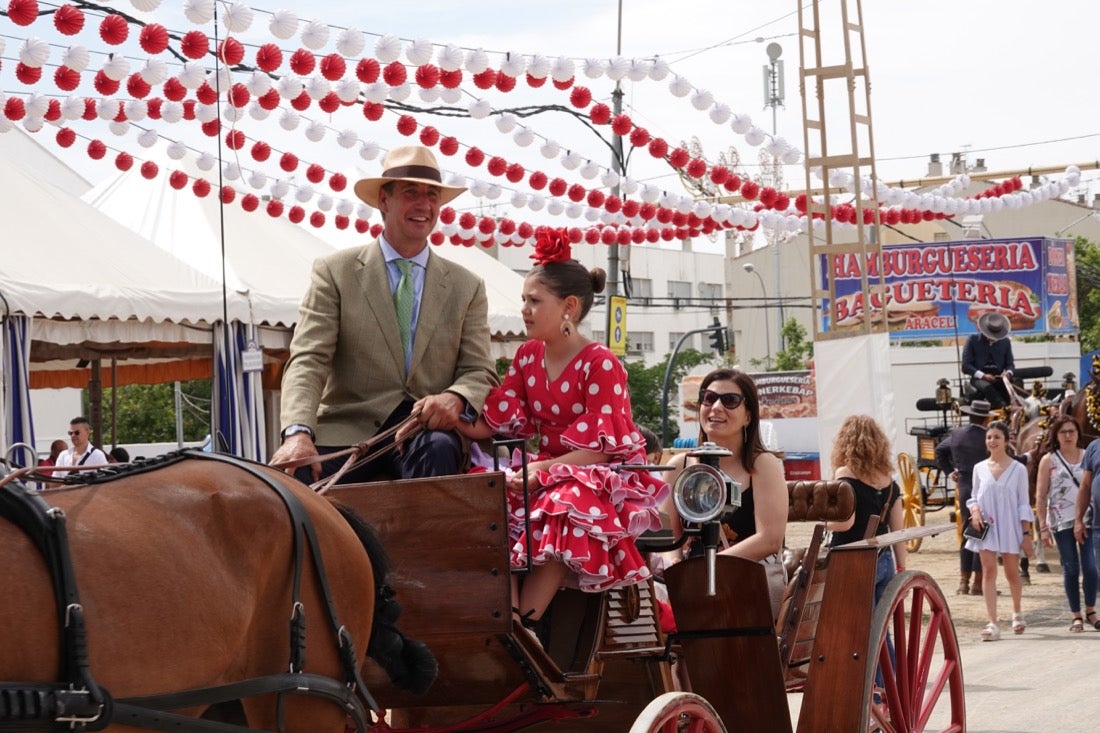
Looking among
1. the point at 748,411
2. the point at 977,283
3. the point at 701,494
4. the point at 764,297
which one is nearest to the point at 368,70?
the point at 748,411

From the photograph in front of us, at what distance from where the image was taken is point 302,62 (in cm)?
1141

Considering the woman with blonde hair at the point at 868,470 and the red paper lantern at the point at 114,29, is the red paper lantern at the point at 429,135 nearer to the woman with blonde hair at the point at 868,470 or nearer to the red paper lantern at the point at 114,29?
the red paper lantern at the point at 114,29

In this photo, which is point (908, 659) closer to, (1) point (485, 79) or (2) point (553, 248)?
(2) point (553, 248)

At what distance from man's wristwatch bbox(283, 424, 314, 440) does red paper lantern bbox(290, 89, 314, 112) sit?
783 cm

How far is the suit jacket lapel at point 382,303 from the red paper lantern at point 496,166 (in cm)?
984

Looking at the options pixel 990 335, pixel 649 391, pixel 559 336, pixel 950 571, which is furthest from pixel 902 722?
pixel 649 391

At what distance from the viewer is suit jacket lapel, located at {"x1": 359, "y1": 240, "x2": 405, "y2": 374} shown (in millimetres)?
5043

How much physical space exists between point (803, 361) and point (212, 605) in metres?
44.2

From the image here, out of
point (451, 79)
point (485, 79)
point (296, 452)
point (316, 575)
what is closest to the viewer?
point (316, 575)

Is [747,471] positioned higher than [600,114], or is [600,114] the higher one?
[600,114]

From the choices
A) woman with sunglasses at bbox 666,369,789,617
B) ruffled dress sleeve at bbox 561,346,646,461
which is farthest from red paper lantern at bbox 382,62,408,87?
ruffled dress sleeve at bbox 561,346,646,461

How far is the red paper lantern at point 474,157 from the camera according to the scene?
570 inches

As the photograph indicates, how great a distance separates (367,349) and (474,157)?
9.75 m

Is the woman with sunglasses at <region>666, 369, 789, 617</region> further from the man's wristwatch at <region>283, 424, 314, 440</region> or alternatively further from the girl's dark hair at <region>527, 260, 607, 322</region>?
the man's wristwatch at <region>283, 424, 314, 440</region>
